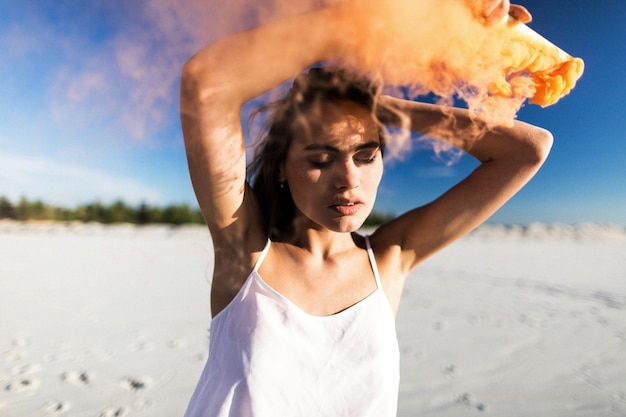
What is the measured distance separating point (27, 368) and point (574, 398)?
558cm

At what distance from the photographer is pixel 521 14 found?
1.03m

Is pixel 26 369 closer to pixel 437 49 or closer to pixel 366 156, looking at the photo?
pixel 366 156

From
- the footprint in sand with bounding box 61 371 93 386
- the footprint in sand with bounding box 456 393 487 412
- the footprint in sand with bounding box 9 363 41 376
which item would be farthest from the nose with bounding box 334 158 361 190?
the footprint in sand with bounding box 9 363 41 376

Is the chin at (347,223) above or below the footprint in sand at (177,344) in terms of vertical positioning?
above

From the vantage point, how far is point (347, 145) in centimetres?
120

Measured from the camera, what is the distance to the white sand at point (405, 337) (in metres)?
4.06

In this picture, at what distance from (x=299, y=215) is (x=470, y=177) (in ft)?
2.15

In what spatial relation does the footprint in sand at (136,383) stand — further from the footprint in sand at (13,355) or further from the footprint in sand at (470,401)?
the footprint in sand at (470,401)

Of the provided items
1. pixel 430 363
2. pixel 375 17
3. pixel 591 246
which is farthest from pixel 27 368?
pixel 591 246

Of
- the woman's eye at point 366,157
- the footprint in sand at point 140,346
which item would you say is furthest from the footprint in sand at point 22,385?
the woman's eye at point 366,157

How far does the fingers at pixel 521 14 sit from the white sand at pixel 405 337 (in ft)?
3.98

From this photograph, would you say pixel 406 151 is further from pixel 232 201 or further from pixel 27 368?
pixel 27 368

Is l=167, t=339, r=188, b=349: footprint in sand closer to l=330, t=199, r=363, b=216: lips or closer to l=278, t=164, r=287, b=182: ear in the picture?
l=278, t=164, r=287, b=182: ear

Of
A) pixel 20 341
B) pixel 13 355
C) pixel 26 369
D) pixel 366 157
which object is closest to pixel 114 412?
pixel 26 369
